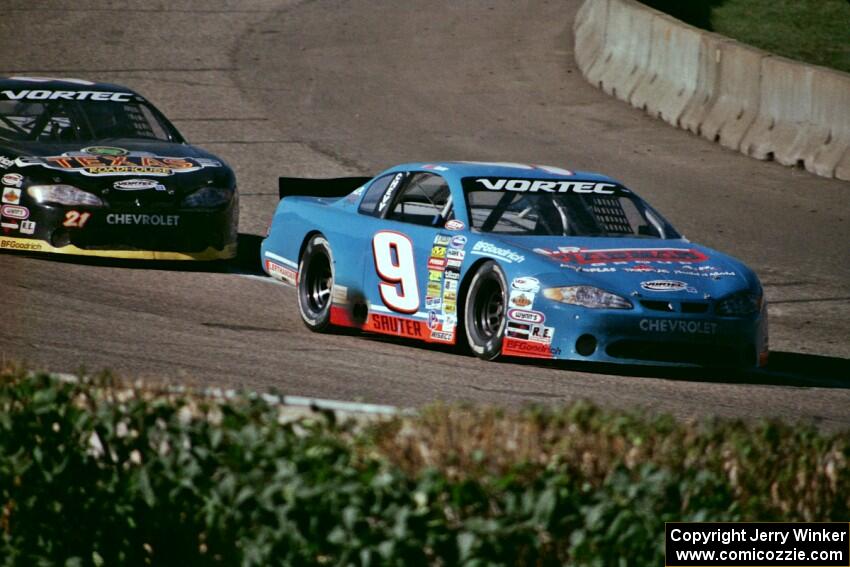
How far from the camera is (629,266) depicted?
29.9 feet

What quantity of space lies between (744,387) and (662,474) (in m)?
4.55

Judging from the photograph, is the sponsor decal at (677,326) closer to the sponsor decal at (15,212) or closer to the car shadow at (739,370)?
the car shadow at (739,370)

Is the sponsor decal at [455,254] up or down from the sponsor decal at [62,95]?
down

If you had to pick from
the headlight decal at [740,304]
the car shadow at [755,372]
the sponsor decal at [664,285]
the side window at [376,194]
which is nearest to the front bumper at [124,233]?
the side window at [376,194]

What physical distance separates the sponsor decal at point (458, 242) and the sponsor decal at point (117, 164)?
11.6 feet

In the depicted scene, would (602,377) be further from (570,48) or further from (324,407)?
(570,48)

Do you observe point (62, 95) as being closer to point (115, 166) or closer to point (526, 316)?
point (115, 166)

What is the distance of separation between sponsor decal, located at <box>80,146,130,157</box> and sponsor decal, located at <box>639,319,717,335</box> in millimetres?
5471

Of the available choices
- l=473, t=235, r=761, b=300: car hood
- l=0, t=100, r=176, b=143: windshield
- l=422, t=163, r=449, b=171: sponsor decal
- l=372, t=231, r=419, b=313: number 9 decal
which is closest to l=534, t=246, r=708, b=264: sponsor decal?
l=473, t=235, r=761, b=300: car hood

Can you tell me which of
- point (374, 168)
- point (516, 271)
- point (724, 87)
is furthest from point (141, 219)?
point (724, 87)

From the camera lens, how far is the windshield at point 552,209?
9891 millimetres

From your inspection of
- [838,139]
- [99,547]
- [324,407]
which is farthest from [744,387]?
[838,139]

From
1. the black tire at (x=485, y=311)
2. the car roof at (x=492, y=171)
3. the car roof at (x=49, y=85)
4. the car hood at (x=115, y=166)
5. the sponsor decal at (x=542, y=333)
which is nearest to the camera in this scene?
the sponsor decal at (x=542, y=333)

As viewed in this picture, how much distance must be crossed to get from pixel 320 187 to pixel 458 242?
2.50m
